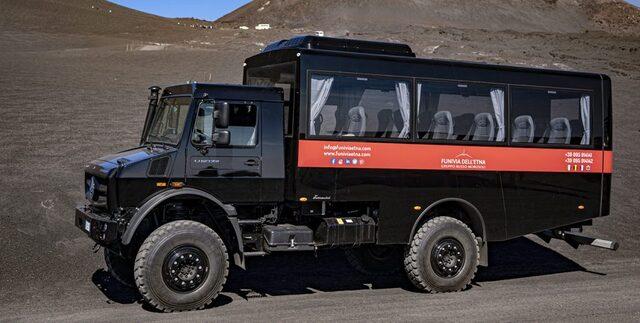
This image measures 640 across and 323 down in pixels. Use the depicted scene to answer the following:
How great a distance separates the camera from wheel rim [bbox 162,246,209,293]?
944cm

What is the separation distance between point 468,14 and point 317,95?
358 ft

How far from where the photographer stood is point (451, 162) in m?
11.3

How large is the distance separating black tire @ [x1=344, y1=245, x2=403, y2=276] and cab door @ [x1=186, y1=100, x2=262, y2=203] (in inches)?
127

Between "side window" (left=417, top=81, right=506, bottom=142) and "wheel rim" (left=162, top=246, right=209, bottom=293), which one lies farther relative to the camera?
"side window" (left=417, top=81, right=506, bottom=142)

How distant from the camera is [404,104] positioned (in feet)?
36.5

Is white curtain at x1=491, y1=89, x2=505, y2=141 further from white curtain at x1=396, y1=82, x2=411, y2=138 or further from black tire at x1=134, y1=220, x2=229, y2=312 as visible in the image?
black tire at x1=134, y1=220, x2=229, y2=312

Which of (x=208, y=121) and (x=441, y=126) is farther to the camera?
(x=441, y=126)

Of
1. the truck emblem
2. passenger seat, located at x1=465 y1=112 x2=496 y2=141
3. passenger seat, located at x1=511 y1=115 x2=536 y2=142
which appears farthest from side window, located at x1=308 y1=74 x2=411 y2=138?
the truck emblem

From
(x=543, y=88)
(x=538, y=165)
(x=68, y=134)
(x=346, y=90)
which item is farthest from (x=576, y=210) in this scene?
→ (x=68, y=134)

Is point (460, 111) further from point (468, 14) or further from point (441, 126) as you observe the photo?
point (468, 14)

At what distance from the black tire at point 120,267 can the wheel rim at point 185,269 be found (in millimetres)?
1642

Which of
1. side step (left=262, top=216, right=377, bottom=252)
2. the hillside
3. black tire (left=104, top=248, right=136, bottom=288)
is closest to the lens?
side step (left=262, top=216, right=377, bottom=252)

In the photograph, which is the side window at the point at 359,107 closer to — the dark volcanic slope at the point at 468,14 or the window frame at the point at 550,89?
the window frame at the point at 550,89

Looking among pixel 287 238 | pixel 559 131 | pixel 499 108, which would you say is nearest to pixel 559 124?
pixel 559 131
